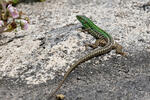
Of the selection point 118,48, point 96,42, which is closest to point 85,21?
point 96,42

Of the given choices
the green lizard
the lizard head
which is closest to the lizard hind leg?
the green lizard

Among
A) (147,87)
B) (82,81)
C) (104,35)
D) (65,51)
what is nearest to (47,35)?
(65,51)

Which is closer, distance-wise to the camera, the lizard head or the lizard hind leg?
the lizard hind leg

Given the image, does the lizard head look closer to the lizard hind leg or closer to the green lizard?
the green lizard

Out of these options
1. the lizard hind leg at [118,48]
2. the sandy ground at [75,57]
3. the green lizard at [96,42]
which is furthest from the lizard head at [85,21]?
the lizard hind leg at [118,48]

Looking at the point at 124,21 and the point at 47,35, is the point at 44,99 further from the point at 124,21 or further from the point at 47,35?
the point at 124,21

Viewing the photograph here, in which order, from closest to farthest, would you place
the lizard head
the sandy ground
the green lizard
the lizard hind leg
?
1. the sandy ground
2. the green lizard
3. the lizard hind leg
4. the lizard head

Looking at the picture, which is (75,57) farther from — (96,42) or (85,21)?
(85,21)
